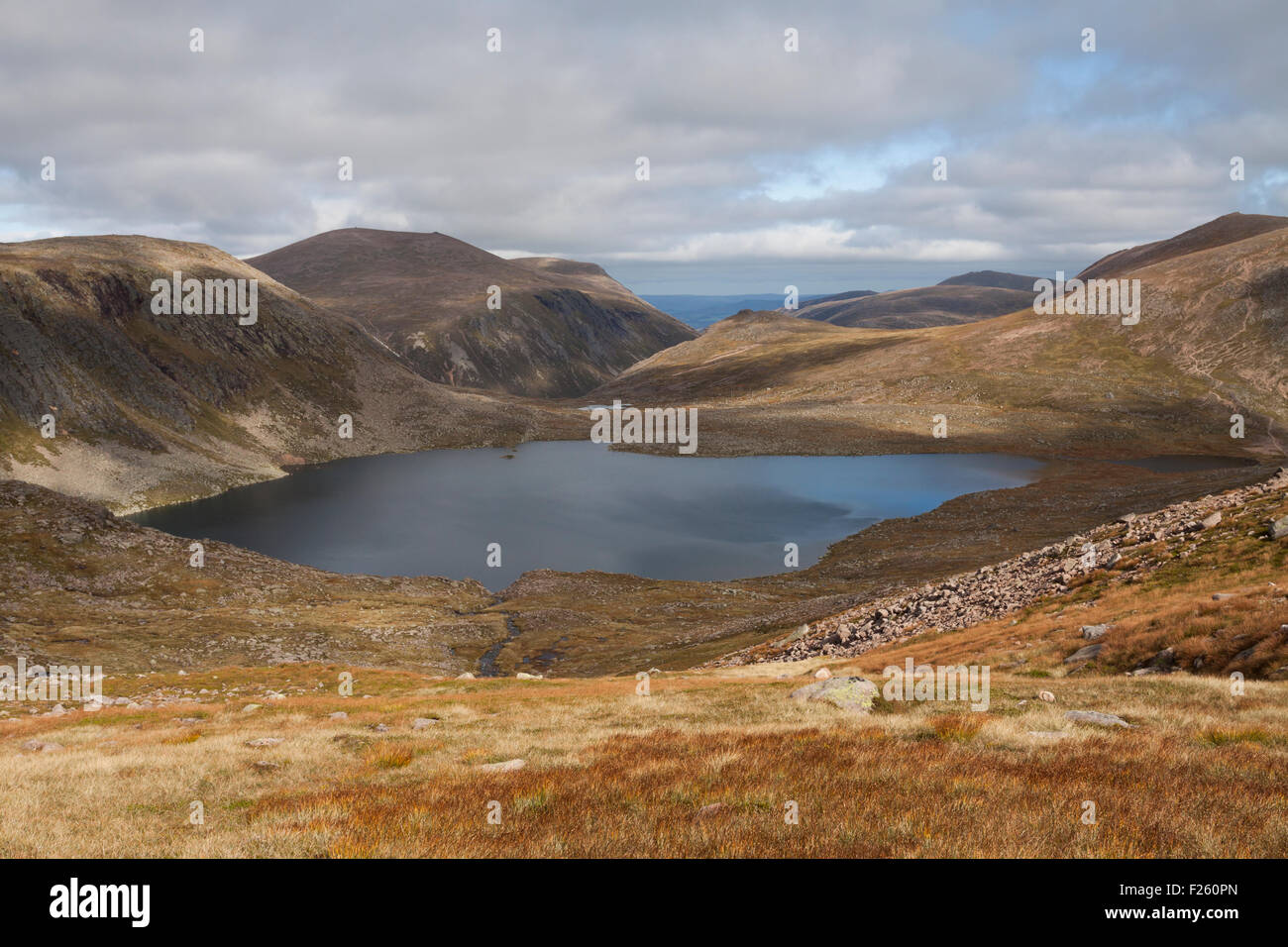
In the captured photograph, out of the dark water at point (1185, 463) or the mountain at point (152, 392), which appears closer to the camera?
the mountain at point (152, 392)

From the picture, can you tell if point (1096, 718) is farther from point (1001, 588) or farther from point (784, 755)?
point (1001, 588)

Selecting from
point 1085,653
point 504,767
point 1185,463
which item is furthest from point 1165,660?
point 1185,463

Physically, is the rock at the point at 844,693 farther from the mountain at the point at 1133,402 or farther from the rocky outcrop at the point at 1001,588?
the mountain at the point at 1133,402

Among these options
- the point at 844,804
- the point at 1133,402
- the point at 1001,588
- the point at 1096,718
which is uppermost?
the point at 1133,402

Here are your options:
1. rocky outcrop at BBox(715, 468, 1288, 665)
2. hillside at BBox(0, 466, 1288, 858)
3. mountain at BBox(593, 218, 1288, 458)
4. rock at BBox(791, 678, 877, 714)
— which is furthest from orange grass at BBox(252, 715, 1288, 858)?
mountain at BBox(593, 218, 1288, 458)

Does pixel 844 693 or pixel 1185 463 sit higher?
pixel 1185 463

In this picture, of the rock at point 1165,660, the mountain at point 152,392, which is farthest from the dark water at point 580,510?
the rock at point 1165,660
